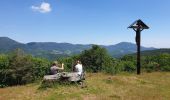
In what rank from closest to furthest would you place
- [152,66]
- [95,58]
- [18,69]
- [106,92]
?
[106,92] < [18,69] < [152,66] < [95,58]

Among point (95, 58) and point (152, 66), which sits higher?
point (95, 58)

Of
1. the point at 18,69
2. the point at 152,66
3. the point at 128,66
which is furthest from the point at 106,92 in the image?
the point at 128,66

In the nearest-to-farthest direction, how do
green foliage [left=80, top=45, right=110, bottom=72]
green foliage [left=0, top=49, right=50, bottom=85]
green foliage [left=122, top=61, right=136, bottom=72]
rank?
green foliage [left=0, top=49, right=50, bottom=85]
green foliage [left=122, top=61, right=136, bottom=72]
green foliage [left=80, top=45, right=110, bottom=72]

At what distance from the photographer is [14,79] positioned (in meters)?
42.4

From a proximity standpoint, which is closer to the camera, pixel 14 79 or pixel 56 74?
pixel 56 74

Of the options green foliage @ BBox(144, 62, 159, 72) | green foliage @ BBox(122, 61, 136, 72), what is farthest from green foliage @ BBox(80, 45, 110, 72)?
green foliage @ BBox(144, 62, 159, 72)

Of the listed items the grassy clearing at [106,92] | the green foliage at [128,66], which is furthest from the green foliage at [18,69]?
the green foliage at [128,66]

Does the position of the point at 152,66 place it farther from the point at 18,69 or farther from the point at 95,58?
the point at 18,69

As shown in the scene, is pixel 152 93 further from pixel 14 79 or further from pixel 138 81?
pixel 14 79

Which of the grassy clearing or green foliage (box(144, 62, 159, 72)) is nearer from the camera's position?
the grassy clearing

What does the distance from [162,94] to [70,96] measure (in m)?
6.11

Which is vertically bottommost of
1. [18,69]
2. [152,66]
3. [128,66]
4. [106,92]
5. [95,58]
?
[106,92]

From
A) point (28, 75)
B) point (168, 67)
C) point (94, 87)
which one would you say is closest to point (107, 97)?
point (94, 87)

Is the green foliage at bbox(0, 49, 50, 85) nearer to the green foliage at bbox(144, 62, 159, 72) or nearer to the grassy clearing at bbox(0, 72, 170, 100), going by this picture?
the green foliage at bbox(144, 62, 159, 72)
